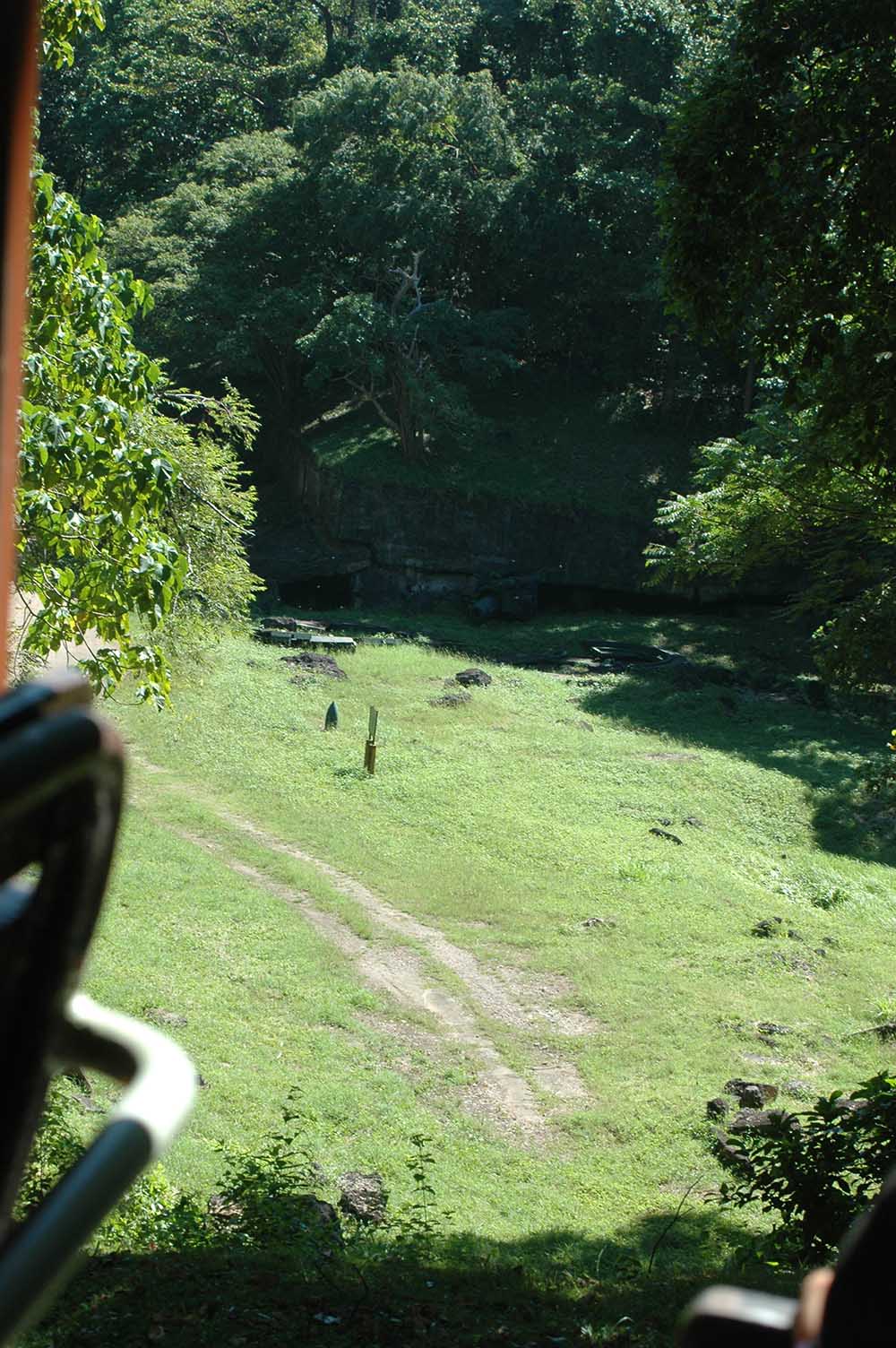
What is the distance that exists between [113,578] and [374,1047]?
5.78m

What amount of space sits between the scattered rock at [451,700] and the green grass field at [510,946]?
0.17 meters

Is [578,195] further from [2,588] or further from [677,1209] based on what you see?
[2,588]

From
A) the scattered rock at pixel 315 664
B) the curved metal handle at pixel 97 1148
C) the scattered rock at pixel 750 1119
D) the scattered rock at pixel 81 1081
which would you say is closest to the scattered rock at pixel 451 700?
the scattered rock at pixel 315 664

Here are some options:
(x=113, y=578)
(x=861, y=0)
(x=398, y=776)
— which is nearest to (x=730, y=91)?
(x=861, y=0)

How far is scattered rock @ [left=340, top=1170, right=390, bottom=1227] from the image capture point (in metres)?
8.17

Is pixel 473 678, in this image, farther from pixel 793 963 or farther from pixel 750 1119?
pixel 750 1119

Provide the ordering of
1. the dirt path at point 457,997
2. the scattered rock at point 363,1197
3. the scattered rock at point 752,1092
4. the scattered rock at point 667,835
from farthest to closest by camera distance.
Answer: the scattered rock at point 667,835 → the dirt path at point 457,997 → the scattered rock at point 752,1092 → the scattered rock at point 363,1197

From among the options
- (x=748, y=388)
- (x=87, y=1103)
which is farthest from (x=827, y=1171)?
(x=748, y=388)

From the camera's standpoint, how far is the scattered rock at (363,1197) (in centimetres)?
817

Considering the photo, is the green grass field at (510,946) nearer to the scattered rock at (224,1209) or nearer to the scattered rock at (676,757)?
the scattered rock at (676,757)

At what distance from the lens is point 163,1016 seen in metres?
11.3

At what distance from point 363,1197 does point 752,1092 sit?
3.83 m

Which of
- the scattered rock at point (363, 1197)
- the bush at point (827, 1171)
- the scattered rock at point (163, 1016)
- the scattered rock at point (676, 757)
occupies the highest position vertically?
the bush at point (827, 1171)

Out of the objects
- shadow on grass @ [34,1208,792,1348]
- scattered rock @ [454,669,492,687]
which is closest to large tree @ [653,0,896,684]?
shadow on grass @ [34,1208,792,1348]
